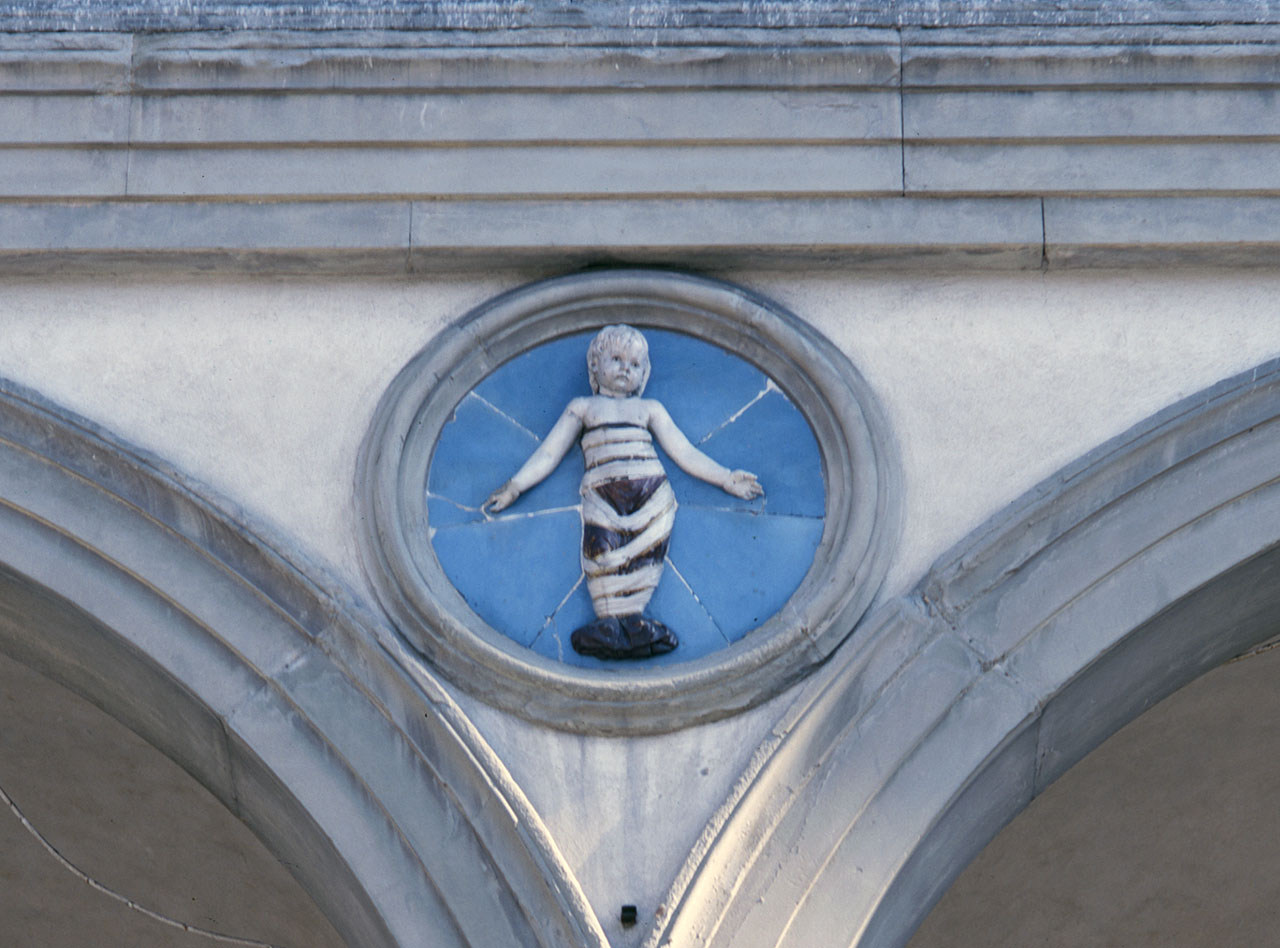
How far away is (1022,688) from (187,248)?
2.30 meters

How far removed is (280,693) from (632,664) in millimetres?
816

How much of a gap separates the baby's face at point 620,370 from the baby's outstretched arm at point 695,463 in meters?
0.08

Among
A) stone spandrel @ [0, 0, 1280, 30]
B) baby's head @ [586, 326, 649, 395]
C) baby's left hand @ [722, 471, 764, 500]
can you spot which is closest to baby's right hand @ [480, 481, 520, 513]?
baby's head @ [586, 326, 649, 395]

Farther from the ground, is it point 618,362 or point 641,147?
point 641,147

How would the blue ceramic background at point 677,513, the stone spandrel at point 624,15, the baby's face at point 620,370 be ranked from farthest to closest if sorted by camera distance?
the stone spandrel at point 624,15
the baby's face at point 620,370
the blue ceramic background at point 677,513

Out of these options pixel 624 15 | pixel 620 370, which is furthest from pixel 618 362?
pixel 624 15

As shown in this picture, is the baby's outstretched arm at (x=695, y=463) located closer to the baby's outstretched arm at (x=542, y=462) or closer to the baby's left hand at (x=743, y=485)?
the baby's left hand at (x=743, y=485)

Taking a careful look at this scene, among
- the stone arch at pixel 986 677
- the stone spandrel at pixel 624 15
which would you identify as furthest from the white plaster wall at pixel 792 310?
the stone spandrel at pixel 624 15

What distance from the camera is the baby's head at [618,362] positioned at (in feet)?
16.6

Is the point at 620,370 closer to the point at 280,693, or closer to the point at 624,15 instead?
the point at 624,15

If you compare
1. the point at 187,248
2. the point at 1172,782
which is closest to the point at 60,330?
the point at 187,248

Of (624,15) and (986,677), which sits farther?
(624,15)

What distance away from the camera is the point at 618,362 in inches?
199

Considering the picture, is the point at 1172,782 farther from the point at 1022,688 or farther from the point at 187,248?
the point at 187,248
